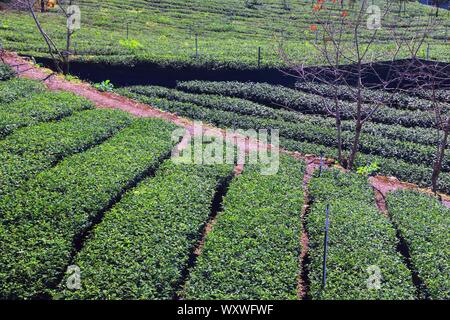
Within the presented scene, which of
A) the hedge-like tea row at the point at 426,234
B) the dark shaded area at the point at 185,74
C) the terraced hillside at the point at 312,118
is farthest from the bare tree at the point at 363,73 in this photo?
the hedge-like tea row at the point at 426,234

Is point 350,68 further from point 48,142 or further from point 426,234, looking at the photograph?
point 48,142

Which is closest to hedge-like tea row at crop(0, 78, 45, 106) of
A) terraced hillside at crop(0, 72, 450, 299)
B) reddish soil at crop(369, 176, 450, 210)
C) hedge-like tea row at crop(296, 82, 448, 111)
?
terraced hillside at crop(0, 72, 450, 299)

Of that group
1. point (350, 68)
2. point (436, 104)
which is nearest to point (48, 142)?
point (436, 104)

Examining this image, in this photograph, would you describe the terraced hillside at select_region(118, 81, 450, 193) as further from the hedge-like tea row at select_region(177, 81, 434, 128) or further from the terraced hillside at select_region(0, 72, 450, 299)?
the terraced hillside at select_region(0, 72, 450, 299)

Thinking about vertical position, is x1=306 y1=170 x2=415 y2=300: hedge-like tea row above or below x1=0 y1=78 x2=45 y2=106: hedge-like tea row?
below

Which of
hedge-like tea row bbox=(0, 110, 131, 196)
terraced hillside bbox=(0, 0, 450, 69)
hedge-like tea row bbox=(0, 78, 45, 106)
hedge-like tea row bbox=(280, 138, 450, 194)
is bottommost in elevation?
hedge-like tea row bbox=(280, 138, 450, 194)

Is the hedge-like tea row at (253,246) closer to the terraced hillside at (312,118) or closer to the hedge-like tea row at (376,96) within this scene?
the terraced hillside at (312,118)

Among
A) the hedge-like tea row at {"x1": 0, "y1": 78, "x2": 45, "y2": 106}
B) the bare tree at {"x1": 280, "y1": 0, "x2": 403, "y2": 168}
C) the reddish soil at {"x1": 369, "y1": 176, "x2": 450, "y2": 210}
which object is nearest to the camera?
the reddish soil at {"x1": 369, "y1": 176, "x2": 450, "y2": 210}
